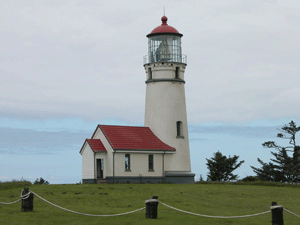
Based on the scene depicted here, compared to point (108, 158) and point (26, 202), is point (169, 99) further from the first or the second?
point (26, 202)

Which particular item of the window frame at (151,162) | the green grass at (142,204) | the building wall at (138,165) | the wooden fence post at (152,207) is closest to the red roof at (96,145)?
the building wall at (138,165)

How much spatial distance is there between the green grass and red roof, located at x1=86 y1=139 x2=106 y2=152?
28.4ft

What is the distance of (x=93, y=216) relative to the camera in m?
22.9

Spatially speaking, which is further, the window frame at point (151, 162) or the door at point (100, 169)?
the window frame at point (151, 162)

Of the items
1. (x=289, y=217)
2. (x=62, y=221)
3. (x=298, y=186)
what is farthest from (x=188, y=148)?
(x=62, y=221)

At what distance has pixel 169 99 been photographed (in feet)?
164

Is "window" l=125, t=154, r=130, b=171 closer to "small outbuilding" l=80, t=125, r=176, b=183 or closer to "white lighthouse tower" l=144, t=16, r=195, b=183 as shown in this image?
"small outbuilding" l=80, t=125, r=176, b=183

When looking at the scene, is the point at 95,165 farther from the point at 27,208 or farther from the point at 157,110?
the point at 27,208

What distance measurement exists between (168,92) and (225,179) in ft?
46.4

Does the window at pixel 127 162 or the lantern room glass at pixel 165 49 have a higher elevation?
→ the lantern room glass at pixel 165 49

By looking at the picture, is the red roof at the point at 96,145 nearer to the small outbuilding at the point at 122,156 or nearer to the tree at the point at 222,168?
the small outbuilding at the point at 122,156

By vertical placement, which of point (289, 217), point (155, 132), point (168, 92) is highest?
point (168, 92)

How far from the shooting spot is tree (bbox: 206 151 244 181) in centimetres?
5853

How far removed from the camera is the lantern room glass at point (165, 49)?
50.9 meters
